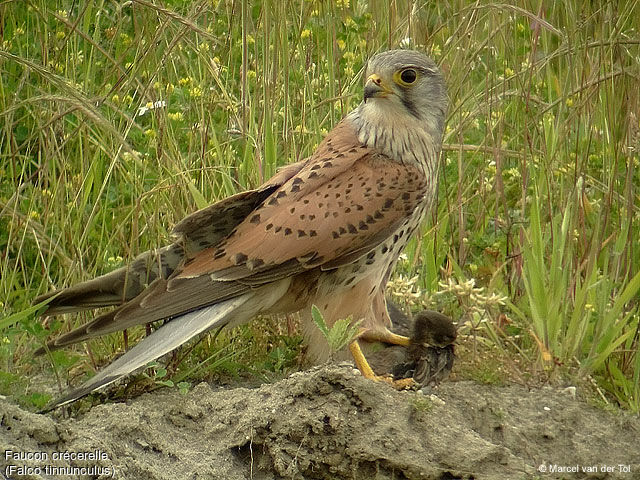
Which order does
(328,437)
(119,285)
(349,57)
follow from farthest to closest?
1. (349,57)
2. (119,285)
3. (328,437)

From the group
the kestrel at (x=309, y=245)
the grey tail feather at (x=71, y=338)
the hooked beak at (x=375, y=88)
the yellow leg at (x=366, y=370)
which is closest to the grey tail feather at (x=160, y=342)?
the kestrel at (x=309, y=245)

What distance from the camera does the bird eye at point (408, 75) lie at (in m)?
4.50

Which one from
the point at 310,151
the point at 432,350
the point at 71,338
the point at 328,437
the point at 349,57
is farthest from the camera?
the point at 349,57

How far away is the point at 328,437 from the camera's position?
11.3ft

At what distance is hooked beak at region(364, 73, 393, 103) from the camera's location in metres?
4.39

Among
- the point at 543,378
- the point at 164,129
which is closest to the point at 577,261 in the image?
the point at 543,378

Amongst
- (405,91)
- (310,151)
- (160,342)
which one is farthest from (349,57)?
(160,342)

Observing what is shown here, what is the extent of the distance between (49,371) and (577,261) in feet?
6.82

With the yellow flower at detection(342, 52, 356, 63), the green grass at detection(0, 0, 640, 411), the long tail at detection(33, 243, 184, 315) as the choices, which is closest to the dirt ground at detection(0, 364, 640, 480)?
the green grass at detection(0, 0, 640, 411)

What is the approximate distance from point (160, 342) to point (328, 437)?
0.87 metres

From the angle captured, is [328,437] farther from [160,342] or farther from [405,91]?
[405,91]

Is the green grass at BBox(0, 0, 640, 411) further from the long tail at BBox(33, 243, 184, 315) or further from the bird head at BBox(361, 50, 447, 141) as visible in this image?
the bird head at BBox(361, 50, 447, 141)

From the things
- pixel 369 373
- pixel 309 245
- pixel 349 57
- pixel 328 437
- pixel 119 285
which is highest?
pixel 349 57

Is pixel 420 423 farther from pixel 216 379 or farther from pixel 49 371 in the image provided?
pixel 49 371
